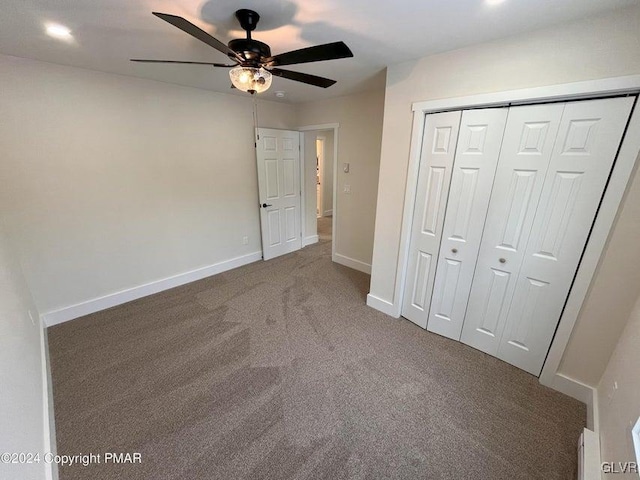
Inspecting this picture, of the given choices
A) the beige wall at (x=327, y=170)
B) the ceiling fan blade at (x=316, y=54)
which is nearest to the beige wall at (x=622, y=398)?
the ceiling fan blade at (x=316, y=54)

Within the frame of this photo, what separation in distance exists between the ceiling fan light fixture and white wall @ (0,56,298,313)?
6.18 feet

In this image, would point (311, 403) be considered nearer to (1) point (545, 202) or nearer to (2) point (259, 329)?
(2) point (259, 329)

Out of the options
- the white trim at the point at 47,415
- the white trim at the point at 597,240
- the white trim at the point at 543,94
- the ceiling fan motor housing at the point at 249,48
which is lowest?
the white trim at the point at 47,415

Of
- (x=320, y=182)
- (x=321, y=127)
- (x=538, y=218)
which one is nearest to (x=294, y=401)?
(x=538, y=218)

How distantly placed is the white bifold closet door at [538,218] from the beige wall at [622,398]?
326 mm

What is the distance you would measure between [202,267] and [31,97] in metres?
2.29

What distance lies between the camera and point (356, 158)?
11.7 feet

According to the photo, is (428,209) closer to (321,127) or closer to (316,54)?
(316,54)

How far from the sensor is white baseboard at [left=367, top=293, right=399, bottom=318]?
2.75 metres

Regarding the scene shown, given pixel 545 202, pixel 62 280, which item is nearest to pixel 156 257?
pixel 62 280

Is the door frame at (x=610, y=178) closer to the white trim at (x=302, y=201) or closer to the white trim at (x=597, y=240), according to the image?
the white trim at (x=597, y=240)

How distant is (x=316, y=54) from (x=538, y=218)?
1826 mm

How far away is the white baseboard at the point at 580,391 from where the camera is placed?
1.66m

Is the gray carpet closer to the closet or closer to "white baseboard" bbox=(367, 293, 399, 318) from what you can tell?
"white baseboard" bbox=(367, 293, 399, 318)
